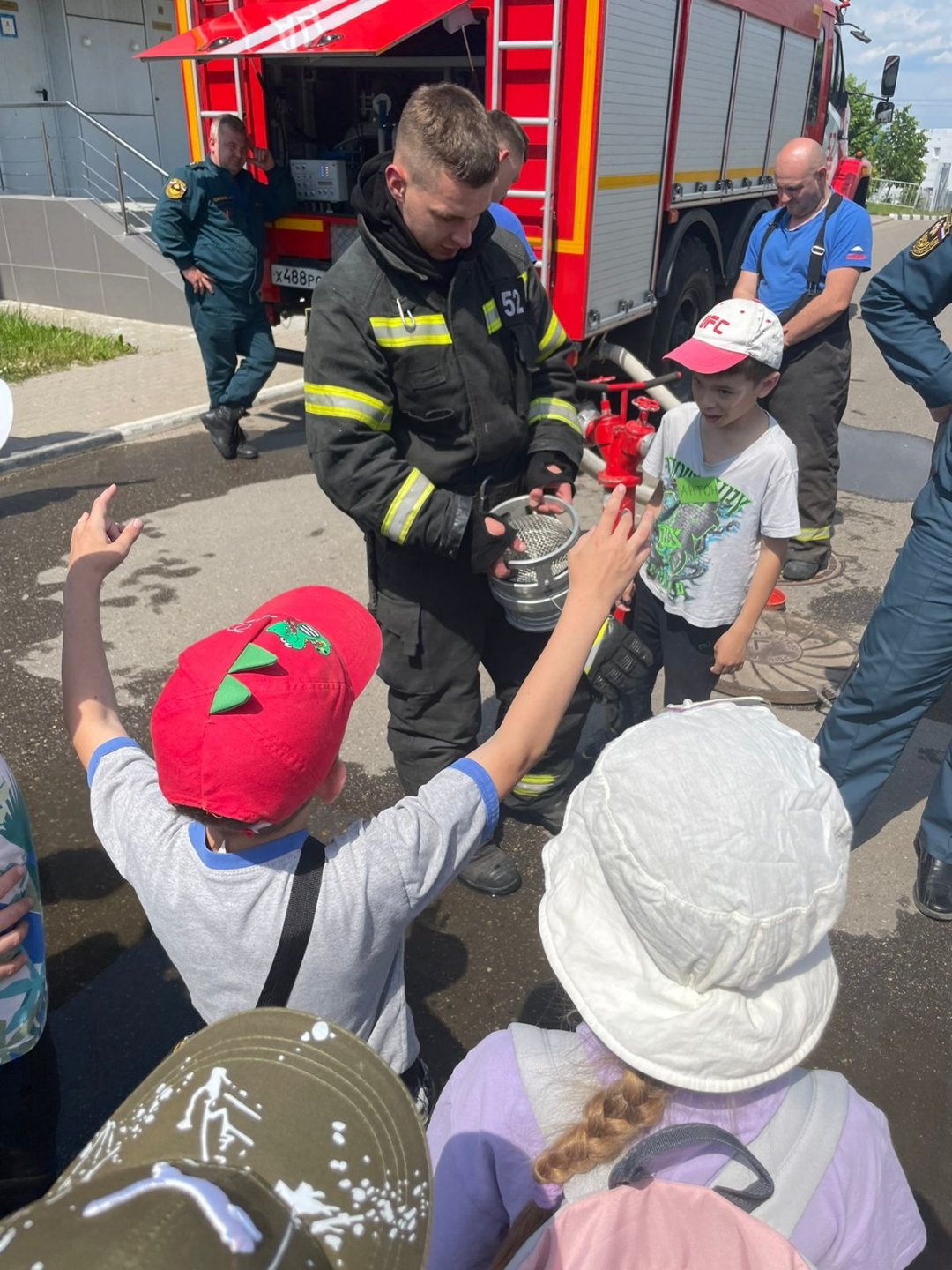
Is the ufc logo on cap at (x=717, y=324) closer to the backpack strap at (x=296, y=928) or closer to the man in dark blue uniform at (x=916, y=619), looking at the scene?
the man in dark blue uniform at (x=916, y=619)

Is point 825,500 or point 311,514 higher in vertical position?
point 825,500

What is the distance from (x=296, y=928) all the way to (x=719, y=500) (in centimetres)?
194

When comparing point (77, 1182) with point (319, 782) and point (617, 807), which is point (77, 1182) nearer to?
point (617, 807)

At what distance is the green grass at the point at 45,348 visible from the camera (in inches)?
355

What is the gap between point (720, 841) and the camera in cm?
87

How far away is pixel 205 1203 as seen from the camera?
1.79 ft

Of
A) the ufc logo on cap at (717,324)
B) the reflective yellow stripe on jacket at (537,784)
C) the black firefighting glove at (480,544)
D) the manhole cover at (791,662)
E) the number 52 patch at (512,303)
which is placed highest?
the number 52 patch at (512,303)

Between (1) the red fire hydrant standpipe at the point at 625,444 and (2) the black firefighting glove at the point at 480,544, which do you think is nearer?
(2) the black firefighting glove at the point at 480,544

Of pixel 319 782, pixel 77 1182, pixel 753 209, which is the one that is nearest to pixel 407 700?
pixel 319 782

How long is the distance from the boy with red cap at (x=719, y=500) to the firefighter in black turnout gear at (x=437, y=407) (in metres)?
0.35

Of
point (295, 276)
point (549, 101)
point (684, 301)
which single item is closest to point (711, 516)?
point (549, 101)

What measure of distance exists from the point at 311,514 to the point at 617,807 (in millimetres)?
5245

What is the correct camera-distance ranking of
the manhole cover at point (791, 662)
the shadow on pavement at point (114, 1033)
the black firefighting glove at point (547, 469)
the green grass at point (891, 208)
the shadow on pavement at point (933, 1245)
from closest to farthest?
the shadow on pavement at point (933, 1245), the shadow on pavement at point (114, 1033), the black firefighting glove at point (547, 469), the manhole cover at point (791, 662), the green grass at point (891, 208)

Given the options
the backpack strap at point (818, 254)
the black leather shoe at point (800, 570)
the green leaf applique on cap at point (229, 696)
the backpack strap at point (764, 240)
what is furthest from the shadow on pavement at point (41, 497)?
the green leaf applique on cap at point (229, 696)
